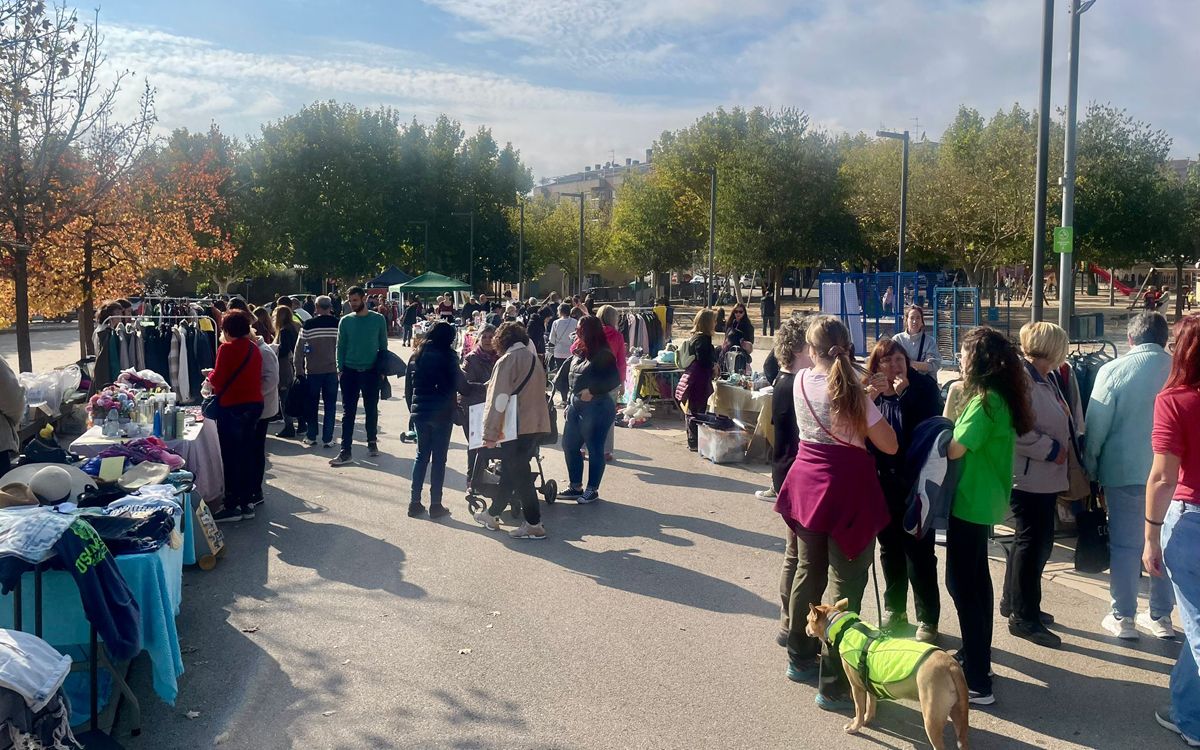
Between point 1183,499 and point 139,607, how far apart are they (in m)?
4.64

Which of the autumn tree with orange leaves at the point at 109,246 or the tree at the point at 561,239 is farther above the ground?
the tree at the point at 561,239

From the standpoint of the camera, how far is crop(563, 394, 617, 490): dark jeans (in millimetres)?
8617

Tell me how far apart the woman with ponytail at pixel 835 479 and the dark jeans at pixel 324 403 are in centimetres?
765

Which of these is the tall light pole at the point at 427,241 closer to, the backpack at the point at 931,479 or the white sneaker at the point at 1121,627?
the white sneaker at the point at 1121,627

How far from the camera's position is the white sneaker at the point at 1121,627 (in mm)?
5398

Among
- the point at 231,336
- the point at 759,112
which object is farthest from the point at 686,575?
the point at 759,112

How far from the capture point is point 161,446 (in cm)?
704

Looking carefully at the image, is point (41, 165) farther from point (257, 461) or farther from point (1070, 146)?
point (1070, 146)

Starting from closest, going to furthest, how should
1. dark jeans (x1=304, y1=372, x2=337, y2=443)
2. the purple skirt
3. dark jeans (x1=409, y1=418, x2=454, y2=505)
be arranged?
the purple skirt < dark jeans (x1=409, y1=418, x2=454, y2=505) < dark jeans (x1=304, y1=372, x2=337, y2=443)

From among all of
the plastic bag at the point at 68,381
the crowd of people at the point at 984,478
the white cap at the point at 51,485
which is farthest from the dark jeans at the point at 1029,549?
the plastic bag at the point at 68,381

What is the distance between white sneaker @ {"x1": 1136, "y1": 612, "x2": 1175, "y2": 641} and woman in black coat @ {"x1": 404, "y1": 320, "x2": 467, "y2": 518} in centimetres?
510

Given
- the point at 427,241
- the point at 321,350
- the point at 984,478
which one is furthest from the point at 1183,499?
the point at 427,241

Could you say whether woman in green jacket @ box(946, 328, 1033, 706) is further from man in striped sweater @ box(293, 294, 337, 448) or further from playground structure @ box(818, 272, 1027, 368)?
playground structure @ box(818, 272, 1027, 368)

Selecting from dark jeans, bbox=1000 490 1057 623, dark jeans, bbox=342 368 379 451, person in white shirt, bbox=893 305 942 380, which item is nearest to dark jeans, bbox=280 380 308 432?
dark jeans, bbox=342 368 379 451
